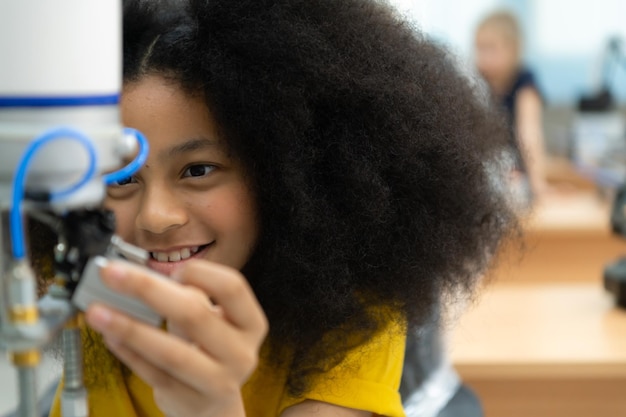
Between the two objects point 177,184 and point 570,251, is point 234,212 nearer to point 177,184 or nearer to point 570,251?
point 177,184

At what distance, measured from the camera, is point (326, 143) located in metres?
0.88

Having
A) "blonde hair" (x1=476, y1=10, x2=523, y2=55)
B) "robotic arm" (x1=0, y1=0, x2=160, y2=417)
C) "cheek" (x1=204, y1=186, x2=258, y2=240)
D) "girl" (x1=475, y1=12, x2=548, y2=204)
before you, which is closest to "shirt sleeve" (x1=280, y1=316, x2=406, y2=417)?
"cheek" (x1=204, y1=186, x2=258, y2=240)

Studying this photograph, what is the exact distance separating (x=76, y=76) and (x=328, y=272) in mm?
422

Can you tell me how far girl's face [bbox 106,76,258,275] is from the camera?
84 centimetres

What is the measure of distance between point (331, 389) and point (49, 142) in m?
0.51

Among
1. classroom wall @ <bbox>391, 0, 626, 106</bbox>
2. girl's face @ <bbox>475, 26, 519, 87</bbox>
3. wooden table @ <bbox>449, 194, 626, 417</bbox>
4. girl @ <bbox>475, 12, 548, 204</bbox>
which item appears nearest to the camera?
wooden table @ <bbox>449, 194, 626, 417</bbox>

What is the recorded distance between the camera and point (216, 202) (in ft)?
2.83

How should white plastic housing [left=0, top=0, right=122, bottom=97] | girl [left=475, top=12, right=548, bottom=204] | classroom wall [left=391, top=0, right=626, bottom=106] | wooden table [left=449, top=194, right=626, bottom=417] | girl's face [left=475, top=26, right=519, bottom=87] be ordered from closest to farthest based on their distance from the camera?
1. white plastic housing [left=0, top=0, right=122, bottom=97]
2. wooden table [left=449, top=194, right=626, bottom=417]
3. girl [left=475, top=12, right=548, bottom=204]
4. girl's face [left=475, top=26, right=519, bottom=87]
5. classroom wall [left=391, top=0, right=626, bottom=106]

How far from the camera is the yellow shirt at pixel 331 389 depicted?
0.91 m

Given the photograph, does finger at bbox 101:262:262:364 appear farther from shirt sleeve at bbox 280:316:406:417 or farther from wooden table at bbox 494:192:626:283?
wooden table at bbox 494:192:626:283

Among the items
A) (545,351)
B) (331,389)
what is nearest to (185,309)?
(331,389)

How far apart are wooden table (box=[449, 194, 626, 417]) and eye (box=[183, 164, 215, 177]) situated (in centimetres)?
46

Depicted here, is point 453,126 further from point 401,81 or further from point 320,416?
point 320,416

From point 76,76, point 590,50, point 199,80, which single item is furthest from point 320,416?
point 590,50
